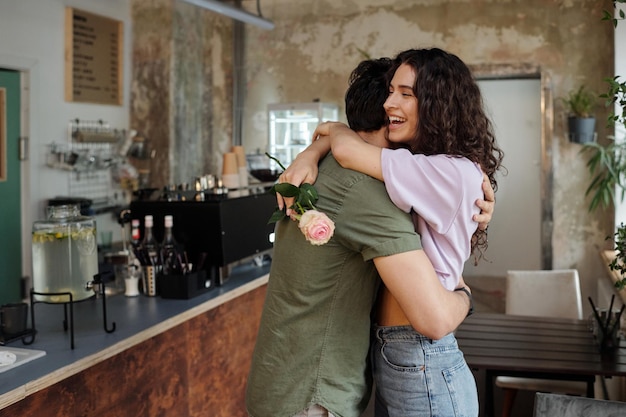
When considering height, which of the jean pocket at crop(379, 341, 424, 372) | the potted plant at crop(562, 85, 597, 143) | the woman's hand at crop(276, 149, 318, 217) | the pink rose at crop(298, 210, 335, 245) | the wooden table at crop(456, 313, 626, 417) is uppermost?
the potted plant at crop(562, 85, 597, 143)

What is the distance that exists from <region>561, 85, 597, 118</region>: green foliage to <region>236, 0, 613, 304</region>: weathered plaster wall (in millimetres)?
93

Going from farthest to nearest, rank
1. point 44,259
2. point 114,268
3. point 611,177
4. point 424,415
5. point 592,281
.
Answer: point 592,281
point 611,177
point 114,268
point 44,259
point 424,415

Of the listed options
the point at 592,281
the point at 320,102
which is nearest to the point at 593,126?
the point at 592,281

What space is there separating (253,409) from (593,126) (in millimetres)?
5431

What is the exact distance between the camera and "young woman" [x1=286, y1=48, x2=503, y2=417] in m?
1.75

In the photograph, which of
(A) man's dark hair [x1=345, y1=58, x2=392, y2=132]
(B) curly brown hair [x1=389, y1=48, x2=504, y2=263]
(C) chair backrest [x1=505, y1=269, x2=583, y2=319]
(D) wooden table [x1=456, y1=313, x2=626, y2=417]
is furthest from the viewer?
(C) chair backrest [x1=505, y1=269, x2=583, y2=319]

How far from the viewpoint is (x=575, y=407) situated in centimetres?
237

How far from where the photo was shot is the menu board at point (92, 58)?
6.25 m

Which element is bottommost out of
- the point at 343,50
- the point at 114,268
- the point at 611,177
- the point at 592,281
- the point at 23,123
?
the point at 592,281

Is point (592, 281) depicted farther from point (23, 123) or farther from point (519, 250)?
point (23, 123)

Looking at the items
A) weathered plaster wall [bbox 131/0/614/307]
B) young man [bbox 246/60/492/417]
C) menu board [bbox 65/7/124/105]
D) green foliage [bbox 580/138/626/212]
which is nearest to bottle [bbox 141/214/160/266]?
young man [bbox 246/60/492/417]

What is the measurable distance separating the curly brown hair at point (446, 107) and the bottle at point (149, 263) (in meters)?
2.01

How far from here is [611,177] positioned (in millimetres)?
6285

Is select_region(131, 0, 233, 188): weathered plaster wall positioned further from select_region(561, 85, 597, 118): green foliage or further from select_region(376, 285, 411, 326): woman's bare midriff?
select_region(376, 285, 411, 326): woman's bare midriff
